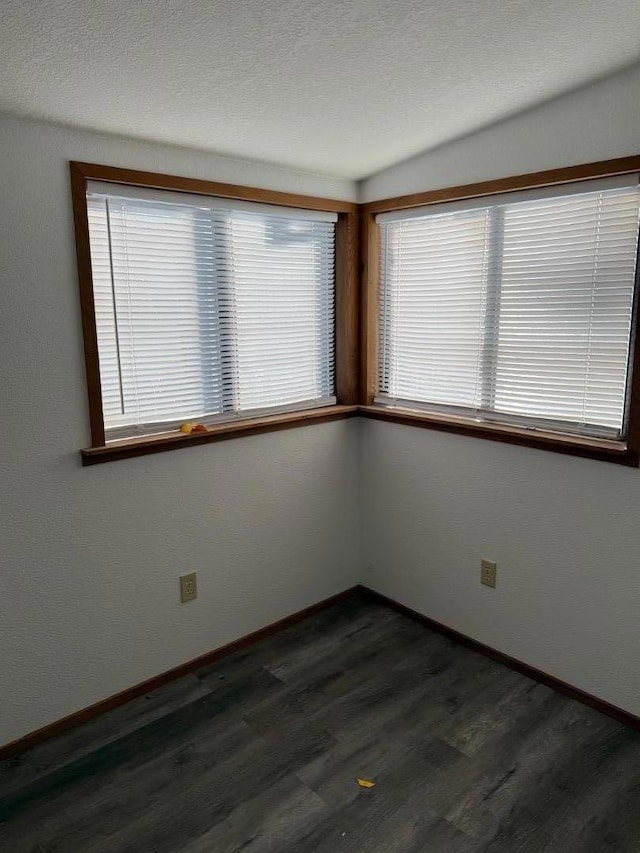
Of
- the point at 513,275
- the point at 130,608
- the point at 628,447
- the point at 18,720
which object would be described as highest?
the point at 513,275

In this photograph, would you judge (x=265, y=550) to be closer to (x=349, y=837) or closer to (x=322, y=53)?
(x=349, y=837)

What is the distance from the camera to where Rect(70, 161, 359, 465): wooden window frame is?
1.99m

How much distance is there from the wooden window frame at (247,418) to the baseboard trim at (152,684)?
938mm

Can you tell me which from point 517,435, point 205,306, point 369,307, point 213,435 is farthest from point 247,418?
point 517,435

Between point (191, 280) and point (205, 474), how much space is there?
0.79 meters

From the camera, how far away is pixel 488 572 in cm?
253

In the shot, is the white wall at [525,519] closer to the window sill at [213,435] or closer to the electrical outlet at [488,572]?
the electrical outlet at [488,572]

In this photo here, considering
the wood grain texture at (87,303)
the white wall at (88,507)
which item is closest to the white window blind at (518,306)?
the white wall at (88,507)

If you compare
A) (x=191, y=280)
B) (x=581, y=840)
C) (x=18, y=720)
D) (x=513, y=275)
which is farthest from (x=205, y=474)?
(x=581, y=840)

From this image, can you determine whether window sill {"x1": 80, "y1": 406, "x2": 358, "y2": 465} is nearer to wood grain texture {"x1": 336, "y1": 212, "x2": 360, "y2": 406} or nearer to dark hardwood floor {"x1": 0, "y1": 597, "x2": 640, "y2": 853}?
wood grain texture {"x1": 336, "y1": 212, "x2": 360, "y2": 406}

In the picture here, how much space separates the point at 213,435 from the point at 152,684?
1033 mm

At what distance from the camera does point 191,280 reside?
92.7 inches

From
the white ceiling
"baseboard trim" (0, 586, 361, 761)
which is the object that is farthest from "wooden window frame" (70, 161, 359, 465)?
"baseboard trim" (0, 586, 361, 761)

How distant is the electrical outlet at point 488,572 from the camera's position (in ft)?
8.23
